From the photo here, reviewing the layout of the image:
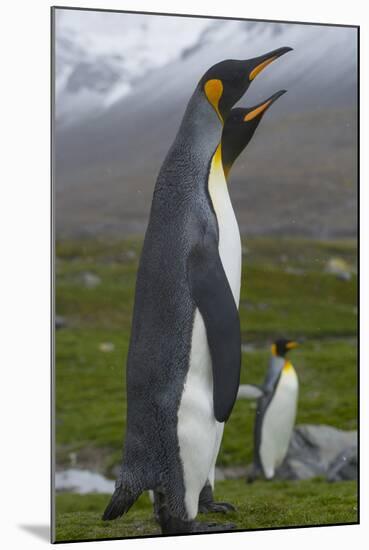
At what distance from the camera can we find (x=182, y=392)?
16.5 feet

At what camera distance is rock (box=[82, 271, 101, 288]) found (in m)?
8.51

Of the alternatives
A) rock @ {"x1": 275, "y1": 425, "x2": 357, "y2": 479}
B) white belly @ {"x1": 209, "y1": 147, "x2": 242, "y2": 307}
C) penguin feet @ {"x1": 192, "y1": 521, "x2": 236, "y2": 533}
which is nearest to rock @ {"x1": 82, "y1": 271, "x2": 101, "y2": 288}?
rock @ {"x1": 275, "y1": 425, "x2": 357, "y2": 479}

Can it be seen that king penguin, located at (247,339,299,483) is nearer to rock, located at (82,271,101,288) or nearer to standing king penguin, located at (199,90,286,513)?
rock, located at (82,271,101,288)

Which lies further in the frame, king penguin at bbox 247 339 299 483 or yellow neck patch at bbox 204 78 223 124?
king penguin at bbox 247 339 299 483

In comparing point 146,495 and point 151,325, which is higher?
point 151,325

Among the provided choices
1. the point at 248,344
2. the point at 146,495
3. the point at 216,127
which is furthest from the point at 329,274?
the point at 216,127

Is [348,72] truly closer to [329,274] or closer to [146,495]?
[329,274]

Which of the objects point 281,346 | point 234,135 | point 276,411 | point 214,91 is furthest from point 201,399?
point 281,346

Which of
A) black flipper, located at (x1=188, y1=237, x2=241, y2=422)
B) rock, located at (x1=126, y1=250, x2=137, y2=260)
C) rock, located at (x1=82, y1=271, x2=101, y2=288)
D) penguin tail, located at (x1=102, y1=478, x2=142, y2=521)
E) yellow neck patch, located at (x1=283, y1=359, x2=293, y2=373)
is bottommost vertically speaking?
penguin tail, located at (x1=102, y1=478, x2=142, y2=521)

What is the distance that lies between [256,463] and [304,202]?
1847 millimetres

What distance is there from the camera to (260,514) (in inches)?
232

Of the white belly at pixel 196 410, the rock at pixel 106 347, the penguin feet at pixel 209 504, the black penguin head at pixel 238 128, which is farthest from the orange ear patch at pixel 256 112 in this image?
the rock at pixel 106 347

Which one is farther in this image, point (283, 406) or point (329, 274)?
point (329, 274)

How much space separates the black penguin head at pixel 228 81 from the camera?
212 inches
